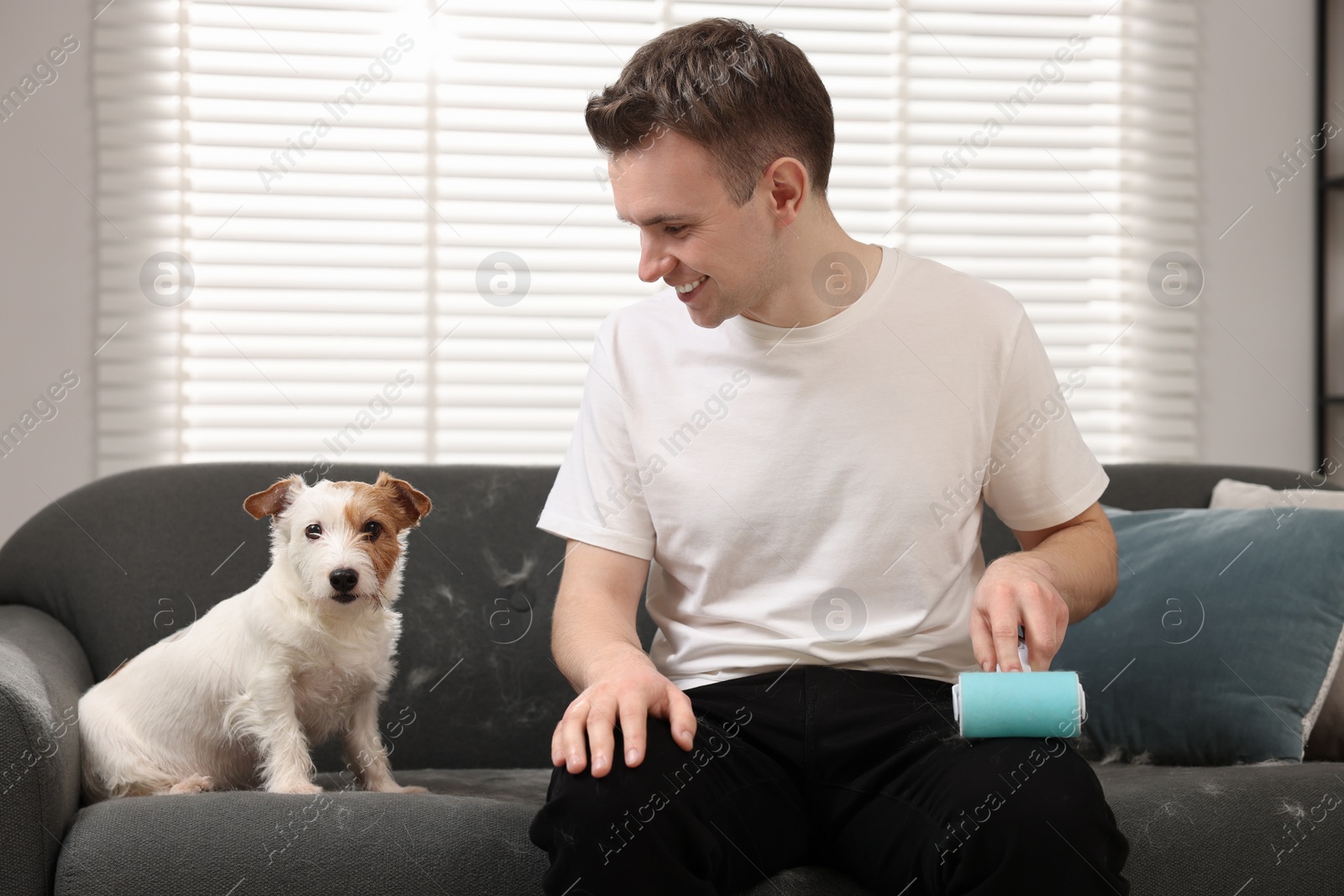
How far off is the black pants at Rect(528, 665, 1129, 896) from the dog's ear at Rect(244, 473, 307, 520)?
52cm

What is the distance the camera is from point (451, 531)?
1.77 metres

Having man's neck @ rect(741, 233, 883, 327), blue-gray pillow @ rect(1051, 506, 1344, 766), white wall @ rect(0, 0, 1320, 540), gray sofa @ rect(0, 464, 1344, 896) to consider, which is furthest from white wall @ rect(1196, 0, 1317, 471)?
man's neck @ rect(741, 233, 883, 327)

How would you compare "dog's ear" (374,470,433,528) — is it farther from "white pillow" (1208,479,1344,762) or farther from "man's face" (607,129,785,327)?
"white pillow" (1208,479,1344,762)

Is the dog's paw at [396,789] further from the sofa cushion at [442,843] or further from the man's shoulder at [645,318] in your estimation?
the man's shoulder at [645,318]

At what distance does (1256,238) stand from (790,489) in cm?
203

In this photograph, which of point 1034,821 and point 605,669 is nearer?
point 1034,821

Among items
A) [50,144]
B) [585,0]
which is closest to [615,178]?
[585,0]

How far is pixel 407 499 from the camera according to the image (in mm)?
1393

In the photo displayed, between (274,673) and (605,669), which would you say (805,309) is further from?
(274,673)

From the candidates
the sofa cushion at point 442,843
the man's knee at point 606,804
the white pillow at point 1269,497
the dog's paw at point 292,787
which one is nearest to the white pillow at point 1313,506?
the white pillow at point 1269,497

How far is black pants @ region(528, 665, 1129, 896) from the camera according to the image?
3.15 feet

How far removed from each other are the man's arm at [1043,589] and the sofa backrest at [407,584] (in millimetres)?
704

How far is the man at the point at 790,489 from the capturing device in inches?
43.4

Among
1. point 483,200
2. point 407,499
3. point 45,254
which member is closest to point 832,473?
point 407,499
